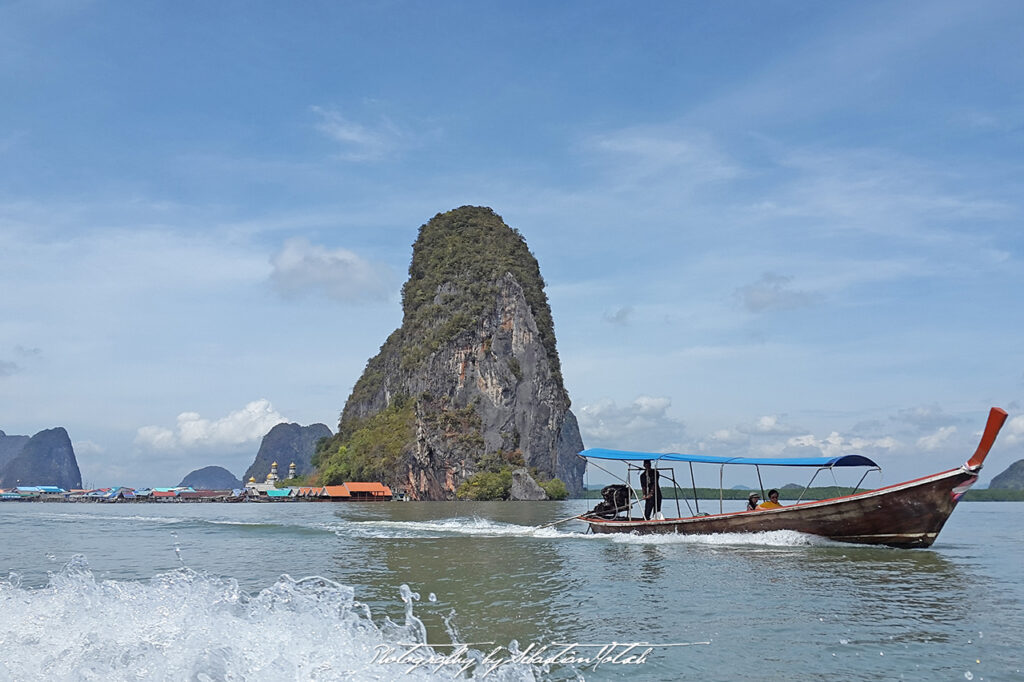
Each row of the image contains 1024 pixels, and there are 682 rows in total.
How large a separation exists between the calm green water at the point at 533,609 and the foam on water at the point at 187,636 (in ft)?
0.07

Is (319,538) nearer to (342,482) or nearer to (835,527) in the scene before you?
(835,527)

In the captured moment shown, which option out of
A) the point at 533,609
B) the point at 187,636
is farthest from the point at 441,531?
the point at 187,636

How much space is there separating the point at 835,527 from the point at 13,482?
737 feet

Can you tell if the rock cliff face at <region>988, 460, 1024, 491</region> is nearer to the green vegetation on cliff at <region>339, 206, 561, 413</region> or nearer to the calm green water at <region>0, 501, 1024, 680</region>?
the green vegetation on cliff at <region>339, 206, 561, 413</region>

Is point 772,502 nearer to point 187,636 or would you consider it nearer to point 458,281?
point 187,636

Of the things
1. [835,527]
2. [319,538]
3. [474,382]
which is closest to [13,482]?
[474,382]

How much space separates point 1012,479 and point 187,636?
132 metres

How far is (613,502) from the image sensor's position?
2281 cm

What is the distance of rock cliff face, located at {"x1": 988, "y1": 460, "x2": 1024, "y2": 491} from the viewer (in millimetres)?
112312

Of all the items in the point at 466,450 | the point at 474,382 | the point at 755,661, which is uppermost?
the point at 474,382

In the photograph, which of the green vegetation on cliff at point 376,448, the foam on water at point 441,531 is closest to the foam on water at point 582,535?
the foam on water at point 441,531

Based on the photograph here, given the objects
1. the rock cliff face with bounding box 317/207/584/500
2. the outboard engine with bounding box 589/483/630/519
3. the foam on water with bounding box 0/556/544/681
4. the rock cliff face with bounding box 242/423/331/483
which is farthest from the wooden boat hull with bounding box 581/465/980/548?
the rock cliff face with bounding box 242/423/331/483

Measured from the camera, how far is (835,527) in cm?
1783

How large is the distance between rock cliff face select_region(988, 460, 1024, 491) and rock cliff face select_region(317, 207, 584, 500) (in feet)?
222
